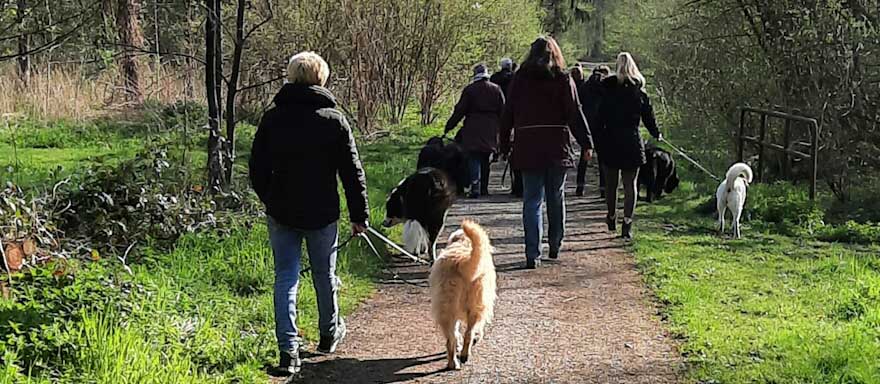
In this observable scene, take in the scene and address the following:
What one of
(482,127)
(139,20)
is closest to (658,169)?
(482,127)

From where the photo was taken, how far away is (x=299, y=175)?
549cm

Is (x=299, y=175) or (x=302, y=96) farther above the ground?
(x=302, y=96)

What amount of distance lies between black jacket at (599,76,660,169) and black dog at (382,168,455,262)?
6.50ft

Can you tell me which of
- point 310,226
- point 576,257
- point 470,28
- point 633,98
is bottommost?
point 576,257

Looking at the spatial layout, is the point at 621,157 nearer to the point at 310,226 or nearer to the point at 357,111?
the point at 310,226

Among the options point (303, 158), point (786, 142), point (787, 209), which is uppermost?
point (303, 158)

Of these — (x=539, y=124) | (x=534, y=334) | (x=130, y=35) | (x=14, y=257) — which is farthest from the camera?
(x=130, y=35)

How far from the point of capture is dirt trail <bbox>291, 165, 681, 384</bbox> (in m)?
5.64

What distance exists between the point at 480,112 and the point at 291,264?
7.55m

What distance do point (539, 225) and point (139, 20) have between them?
51.8ft

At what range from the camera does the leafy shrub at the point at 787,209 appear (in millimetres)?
11125

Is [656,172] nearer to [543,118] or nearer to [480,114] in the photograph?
[480,114]

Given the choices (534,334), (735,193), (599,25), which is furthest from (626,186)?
(599,25)

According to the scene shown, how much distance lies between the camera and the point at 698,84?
17.1 m
